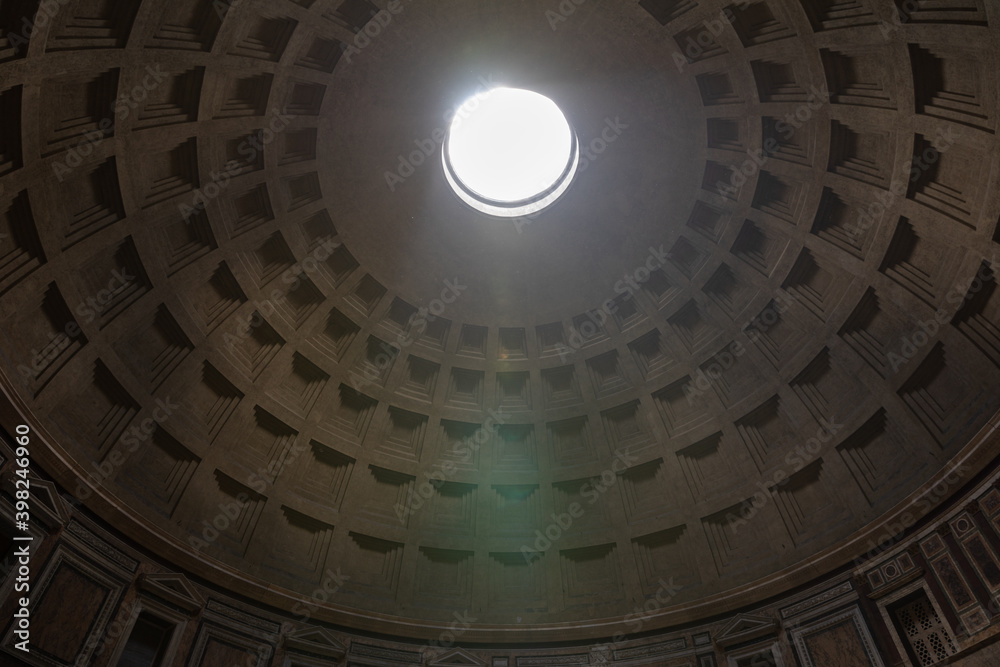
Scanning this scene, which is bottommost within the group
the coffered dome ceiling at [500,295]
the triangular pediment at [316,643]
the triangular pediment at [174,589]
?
the triangular pediment at [316,643]

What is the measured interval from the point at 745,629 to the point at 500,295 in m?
13.6

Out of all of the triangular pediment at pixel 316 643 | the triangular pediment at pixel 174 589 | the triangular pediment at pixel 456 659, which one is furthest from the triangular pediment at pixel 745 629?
the triangular pediment at pixel 174 589

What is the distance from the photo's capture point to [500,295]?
24.7 m

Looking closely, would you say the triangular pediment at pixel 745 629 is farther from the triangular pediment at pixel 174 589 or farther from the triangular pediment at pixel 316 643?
the triangular pediment at pixel 174 589

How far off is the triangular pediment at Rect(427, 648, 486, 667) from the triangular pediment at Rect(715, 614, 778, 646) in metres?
7.09

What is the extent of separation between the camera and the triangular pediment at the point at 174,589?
1644 cm

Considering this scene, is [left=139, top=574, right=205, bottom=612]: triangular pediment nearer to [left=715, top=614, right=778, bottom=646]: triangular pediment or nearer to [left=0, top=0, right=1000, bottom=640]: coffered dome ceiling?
[left=0, top=0, right=1000, bottom=640]: coffered dome ceiling

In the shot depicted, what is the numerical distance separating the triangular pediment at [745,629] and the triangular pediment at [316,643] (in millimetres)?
10835

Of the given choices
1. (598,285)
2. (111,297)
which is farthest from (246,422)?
(598,285)

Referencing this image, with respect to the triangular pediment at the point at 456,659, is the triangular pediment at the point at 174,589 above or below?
above

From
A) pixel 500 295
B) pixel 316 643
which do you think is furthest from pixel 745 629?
pixel 500 295

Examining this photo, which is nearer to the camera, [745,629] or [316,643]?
[745,629]

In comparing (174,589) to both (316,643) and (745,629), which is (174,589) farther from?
(745,629)

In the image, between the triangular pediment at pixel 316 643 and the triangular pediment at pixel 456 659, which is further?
the triangular pediment at pixel 456 659
